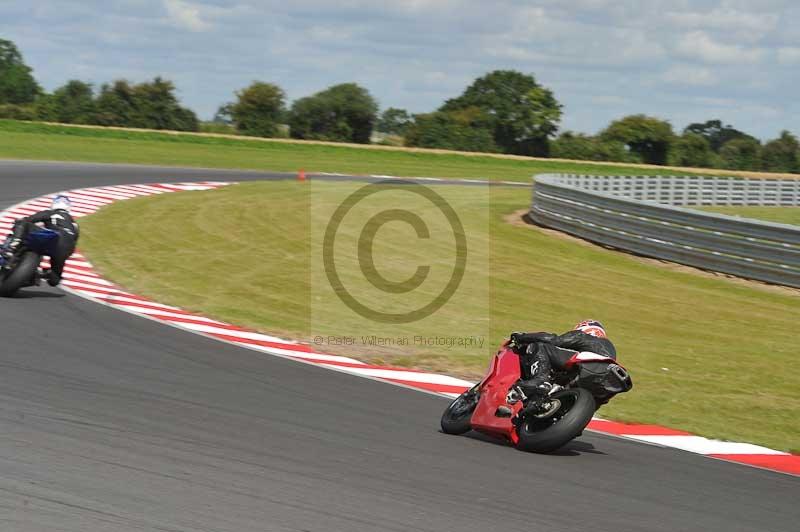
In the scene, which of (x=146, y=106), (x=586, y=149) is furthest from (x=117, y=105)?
(x=586, y=149)

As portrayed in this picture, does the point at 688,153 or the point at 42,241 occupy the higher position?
the point at 42,241

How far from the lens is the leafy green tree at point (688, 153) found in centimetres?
8775

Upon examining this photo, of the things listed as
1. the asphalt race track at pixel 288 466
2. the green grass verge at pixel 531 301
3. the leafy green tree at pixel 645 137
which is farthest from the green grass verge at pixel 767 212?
the leafy green tree at pixel 645 137

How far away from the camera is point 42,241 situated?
12.5 meters

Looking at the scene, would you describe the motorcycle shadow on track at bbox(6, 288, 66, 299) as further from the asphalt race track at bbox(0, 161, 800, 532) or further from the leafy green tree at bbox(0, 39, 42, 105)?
the leafy green tree at bbox(0, 39, 42, 105)

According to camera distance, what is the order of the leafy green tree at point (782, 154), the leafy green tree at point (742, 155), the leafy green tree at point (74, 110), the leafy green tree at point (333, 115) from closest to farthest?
the leafy green tree at point (74, 110) < the leafy green tree at point (782, 154) < the leafy green tree at point (742, 155) < the leafy green tree at point (333, 115)

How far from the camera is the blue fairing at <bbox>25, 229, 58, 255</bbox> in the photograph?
12484mm

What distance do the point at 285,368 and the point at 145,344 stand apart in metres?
1.52

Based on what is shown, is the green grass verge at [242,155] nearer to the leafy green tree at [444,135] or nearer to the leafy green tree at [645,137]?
the leafy green tree at [444,135]

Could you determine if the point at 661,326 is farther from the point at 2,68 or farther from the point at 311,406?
the point at 2,68

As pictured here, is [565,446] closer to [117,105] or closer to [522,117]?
[117,105]

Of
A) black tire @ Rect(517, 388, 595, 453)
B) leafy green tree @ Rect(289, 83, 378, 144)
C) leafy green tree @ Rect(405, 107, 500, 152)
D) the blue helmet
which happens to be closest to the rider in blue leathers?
the blue helmet

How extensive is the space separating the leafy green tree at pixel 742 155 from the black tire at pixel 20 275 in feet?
257

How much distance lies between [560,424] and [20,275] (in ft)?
25.6
